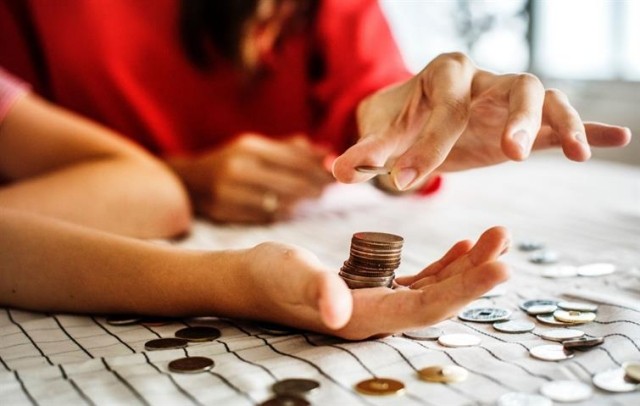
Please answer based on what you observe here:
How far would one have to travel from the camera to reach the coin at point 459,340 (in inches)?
30.8

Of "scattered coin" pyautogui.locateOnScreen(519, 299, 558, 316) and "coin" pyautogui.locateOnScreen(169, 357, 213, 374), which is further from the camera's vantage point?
"scattered coin" pyautogui.locateOnScreen(519, 299, 558, 316)

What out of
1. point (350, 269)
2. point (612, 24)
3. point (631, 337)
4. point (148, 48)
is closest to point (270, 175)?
point (148, 48)

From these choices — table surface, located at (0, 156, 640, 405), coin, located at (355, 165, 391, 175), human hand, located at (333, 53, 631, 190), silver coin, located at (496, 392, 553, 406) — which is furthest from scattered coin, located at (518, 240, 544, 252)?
silver coin, located at (496, 392, 553, 406)

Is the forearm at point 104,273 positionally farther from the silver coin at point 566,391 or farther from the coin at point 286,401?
the silver coin at point 566,391

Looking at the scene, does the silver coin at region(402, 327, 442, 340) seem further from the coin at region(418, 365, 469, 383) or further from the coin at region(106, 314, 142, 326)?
the coin at region(106, 314, 142, 326)

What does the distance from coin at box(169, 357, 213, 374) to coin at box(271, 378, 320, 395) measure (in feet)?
0.29

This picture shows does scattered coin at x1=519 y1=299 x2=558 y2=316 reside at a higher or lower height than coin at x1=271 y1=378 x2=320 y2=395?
higher

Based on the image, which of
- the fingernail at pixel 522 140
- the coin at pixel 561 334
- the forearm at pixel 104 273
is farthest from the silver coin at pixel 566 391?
the forearm at pixel 104 273

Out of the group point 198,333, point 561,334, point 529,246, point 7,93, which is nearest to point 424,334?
point 561,334

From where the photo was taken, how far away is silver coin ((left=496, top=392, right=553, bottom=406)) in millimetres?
620

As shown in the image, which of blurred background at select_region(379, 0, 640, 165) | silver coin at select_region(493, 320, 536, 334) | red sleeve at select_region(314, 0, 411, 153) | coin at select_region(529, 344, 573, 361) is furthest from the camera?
blurred background at select_region(379, 0, 640, 165)

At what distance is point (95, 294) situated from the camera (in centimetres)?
89

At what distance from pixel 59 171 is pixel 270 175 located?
16.2 inches

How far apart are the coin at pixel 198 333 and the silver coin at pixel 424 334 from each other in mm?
218
